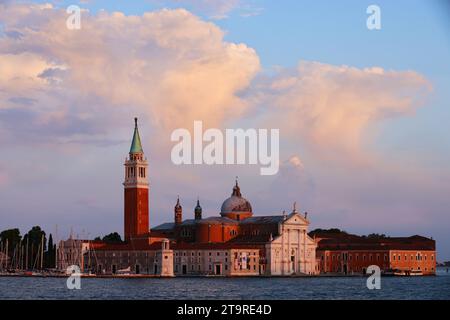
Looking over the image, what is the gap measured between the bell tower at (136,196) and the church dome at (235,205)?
685cm

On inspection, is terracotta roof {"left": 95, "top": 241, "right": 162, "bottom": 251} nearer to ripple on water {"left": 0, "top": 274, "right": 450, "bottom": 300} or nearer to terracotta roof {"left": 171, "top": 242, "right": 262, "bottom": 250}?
terracotta roof {"left": 171, "top": 242, "right": 262, "bottom": 250}

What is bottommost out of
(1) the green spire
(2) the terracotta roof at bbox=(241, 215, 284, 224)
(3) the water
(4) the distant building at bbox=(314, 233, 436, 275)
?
(3) the water

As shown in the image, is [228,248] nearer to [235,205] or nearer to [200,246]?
[200,246]

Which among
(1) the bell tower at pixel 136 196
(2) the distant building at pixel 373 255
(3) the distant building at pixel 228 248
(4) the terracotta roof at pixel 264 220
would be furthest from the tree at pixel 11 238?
(2) the distant building at pixel 373 255

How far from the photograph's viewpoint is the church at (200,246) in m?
67.9

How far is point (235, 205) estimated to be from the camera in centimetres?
7544

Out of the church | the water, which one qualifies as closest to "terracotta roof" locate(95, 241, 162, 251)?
the church

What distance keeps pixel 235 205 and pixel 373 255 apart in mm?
11093

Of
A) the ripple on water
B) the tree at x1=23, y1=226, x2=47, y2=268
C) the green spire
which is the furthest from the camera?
the tree at x1=23, y1=226, x2=47, y2=268

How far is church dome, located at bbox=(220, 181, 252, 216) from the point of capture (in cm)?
7525

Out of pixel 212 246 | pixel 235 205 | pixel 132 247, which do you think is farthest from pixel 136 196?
pixel 235 205

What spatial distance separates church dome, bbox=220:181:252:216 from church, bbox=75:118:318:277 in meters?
1.09
